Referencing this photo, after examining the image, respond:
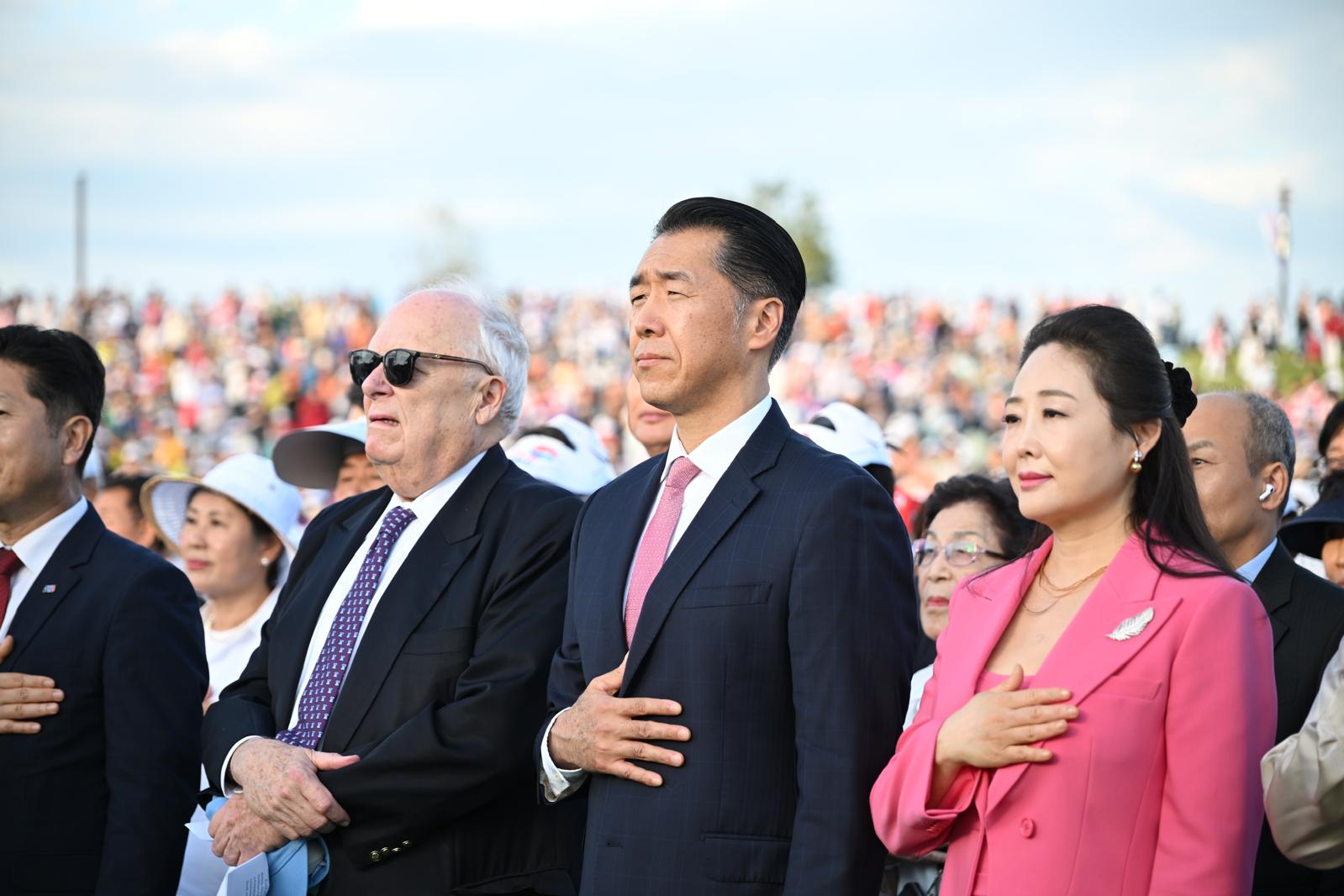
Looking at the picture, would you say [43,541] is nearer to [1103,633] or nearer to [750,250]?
[750,250]

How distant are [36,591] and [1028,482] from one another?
119 inches

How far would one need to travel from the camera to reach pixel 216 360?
104 feet

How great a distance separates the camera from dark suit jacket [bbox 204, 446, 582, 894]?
3.70 meters

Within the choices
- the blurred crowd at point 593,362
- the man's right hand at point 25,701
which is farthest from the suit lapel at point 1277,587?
the blurred crowd at point 593,362

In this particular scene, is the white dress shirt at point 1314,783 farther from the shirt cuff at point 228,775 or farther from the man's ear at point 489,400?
the shirt cuff at point 228,775

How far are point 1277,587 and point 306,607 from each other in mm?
2753

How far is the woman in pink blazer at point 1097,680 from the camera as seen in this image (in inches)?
106

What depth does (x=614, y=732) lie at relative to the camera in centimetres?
324

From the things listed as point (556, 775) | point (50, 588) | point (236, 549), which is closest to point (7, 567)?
point (50, 588)

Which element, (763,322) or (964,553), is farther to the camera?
(964,553)

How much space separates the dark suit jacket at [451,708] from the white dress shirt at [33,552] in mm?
810

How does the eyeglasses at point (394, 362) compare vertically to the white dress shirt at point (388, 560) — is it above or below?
above

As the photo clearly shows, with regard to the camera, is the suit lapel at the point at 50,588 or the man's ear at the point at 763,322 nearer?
the man's ear at the point at 763,322

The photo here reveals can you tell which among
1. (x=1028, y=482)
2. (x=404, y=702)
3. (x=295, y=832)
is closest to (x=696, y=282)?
(x=1028, y=482)
